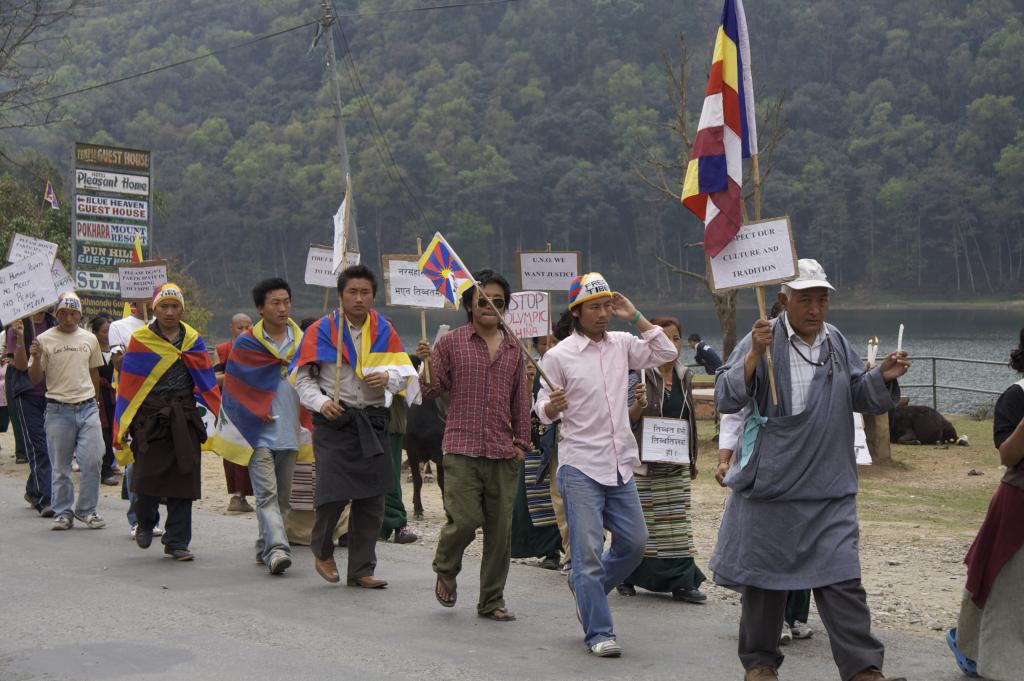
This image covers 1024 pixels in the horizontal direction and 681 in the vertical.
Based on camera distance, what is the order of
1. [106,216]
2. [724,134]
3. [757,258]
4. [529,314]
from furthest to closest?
[106,216]
[529,314]
[724,134]
[757,258]

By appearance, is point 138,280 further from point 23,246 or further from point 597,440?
point 597,440

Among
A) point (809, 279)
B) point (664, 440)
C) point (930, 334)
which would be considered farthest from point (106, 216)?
point (930, 334)

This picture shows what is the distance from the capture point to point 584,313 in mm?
6676

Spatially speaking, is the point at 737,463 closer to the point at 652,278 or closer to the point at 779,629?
the point at 779,629

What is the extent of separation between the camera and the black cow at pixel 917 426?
18219 millimetres

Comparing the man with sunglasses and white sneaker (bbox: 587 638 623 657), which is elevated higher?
the man with sunglasses

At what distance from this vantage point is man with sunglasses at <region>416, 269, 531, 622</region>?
7.06 meters

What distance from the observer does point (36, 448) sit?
38.1 ft

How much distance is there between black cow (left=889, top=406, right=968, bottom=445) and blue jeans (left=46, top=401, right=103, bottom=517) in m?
11.1

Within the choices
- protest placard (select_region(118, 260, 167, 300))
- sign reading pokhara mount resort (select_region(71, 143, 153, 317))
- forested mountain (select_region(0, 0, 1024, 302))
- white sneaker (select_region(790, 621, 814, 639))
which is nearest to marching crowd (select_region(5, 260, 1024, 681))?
white sneaker (select_region(790, 621, 814, 639))

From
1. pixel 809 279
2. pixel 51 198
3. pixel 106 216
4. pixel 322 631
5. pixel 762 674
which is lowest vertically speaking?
pixel 322 631

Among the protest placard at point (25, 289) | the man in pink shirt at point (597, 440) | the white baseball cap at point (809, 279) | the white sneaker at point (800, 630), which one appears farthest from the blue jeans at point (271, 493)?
the white baseball cap at point (809, 279)

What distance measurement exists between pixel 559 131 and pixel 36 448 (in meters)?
80.6

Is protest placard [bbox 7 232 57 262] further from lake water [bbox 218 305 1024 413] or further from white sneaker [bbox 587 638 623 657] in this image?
lake water [bbox 218 305 1024 413]
